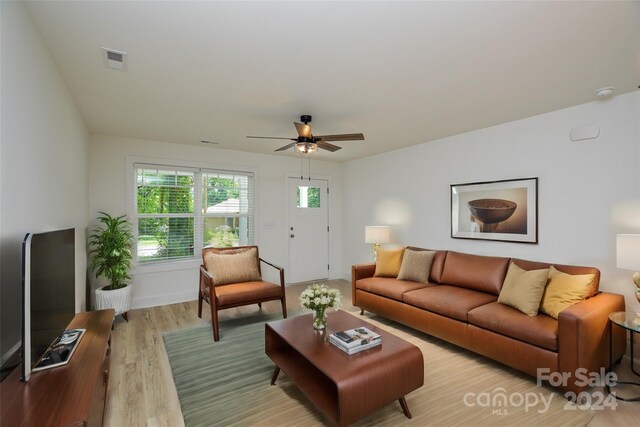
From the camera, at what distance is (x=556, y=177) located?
10.4 ft

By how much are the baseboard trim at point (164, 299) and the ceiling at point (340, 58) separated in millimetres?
2552

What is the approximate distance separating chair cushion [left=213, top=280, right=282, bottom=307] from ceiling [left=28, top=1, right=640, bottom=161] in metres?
2.00

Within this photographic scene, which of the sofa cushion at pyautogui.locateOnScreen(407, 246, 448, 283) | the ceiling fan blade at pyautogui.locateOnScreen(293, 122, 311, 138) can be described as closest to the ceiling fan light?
the ceiling fan blade at pyautogui.locateOnScreen(293, 122, 311, 138)

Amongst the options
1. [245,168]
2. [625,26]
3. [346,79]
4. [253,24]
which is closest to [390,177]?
[245,168]

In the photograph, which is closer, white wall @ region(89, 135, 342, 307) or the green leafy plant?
the green leafy plant

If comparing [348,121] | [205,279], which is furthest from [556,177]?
[205,279]

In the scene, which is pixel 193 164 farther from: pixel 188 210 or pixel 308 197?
pixel 308 197

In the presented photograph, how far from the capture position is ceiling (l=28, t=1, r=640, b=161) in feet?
5.38

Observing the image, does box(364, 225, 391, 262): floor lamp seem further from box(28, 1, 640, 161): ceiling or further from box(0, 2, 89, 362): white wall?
box(0, 2, 89, 362): white wall

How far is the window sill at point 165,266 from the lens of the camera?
4.34 meters

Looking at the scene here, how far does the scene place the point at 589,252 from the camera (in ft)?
9.60

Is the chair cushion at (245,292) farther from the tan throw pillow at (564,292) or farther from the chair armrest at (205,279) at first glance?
the tan throw pillow at (564,292)

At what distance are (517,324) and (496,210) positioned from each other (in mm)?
1599

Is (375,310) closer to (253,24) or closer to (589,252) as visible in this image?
(589,252)
